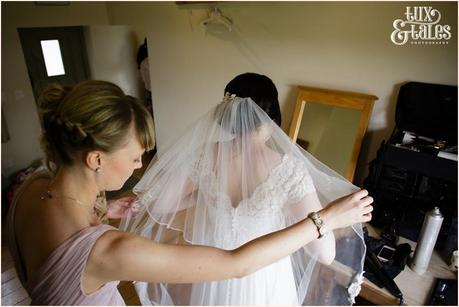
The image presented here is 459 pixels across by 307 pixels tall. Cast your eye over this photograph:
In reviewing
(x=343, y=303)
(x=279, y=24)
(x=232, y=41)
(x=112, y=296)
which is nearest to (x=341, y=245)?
(x=343, y=303)

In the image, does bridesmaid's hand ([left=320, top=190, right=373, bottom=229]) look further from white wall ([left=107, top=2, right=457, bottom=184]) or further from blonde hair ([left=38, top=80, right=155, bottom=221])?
white wall ([left=107, top=2, right=457, bottom=184])

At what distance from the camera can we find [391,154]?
4.31 feet

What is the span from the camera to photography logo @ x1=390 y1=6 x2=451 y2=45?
1.29 meters

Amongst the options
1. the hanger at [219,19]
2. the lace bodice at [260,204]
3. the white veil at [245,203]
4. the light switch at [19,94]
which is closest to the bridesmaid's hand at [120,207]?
the white veil at [245,203]

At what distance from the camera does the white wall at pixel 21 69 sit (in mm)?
2695

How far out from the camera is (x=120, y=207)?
1137 mm

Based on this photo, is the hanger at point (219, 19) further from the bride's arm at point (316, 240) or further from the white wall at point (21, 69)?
the white wall at point (21, 69)

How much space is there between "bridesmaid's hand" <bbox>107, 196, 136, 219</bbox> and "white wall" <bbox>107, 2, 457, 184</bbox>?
1117mm

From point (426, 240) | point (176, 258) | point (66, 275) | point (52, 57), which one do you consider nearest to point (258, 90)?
point (176, 258)

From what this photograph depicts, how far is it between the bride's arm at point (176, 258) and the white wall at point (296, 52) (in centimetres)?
110

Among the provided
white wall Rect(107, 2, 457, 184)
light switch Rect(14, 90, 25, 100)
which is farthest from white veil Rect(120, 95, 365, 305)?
light switch Rect(14, 90, 25, 100)

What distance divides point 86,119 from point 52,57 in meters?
3.30

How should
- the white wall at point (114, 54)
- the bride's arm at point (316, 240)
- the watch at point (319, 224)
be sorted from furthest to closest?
the white wall at point (114, 54), the bride's arm at point (316, 240), the watch at point (319, 224)

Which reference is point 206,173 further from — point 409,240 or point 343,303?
point 409,240
